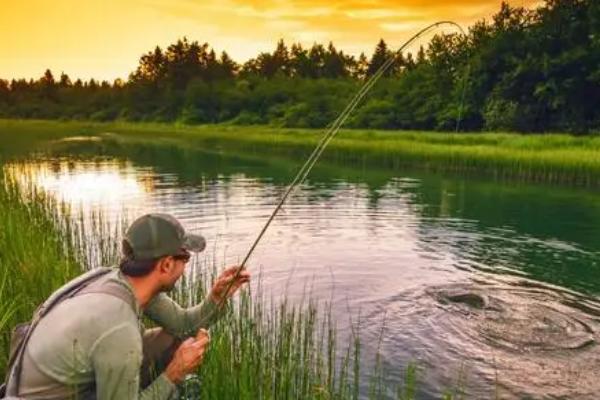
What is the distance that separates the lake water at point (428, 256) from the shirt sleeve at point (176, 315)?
3.01 metres

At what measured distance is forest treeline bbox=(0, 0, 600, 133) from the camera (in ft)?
146

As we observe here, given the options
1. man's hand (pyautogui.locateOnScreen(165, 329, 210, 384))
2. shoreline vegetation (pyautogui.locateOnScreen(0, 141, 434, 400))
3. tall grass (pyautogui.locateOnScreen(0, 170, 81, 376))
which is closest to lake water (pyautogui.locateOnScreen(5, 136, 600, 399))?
shoreline vegetation (pyautogui.locateOnScreen(0, 141, 434, 400))

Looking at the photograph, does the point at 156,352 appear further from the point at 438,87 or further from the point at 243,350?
the point at 438,87

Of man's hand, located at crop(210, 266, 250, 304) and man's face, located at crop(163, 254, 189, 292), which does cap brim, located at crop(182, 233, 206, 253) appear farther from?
man's hand, located at crop(210, 266, 250, 304)

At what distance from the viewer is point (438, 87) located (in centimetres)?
5494

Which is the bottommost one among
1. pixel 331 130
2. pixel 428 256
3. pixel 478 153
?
pixel 428 256

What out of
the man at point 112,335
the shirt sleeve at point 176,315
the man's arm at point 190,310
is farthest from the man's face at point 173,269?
the shirt sleeve at point 176,315

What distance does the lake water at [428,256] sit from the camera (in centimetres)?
805

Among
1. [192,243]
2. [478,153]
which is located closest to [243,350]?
[192,243]

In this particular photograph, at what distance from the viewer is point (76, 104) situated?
127688 mm

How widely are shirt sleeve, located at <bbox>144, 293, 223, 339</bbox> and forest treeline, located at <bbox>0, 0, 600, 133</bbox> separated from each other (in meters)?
3.62

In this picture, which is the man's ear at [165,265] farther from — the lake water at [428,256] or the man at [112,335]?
the lake water at [428,256]

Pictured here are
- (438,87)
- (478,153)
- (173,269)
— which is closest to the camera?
(173,269)

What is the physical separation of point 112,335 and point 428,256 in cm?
1151
